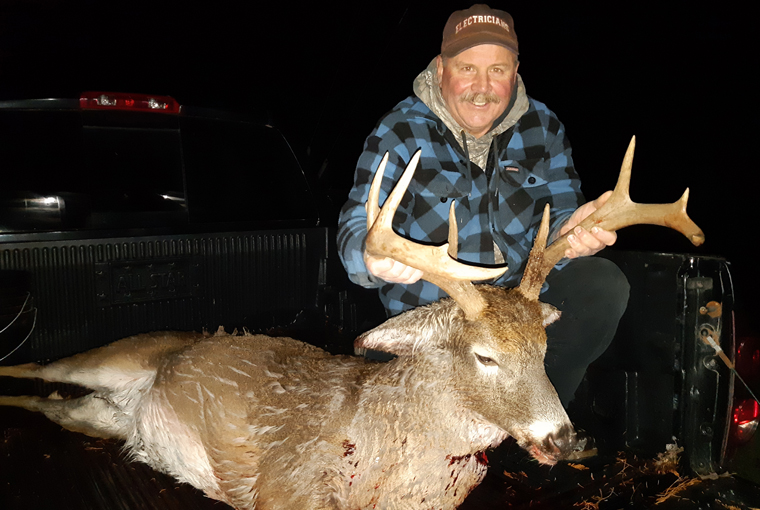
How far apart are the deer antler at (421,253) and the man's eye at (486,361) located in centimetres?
16

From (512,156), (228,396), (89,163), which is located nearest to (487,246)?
(512,156)

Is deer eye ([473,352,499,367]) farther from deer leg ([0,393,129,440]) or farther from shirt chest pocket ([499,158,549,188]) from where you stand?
deer leg ([0,393,129,440])

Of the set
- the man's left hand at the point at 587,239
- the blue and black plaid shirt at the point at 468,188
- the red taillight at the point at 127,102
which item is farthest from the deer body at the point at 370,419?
the red taillight at the point at 127,102

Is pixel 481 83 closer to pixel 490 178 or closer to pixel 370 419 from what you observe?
pixel 490 178

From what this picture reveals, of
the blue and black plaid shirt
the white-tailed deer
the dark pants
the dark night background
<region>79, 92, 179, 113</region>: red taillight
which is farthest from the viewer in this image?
the dark night background

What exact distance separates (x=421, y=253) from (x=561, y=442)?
0.82 m

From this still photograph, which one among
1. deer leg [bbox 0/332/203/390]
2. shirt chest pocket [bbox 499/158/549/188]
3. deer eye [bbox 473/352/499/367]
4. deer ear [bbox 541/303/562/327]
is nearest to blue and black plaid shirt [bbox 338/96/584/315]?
shirt chest pocket [bbox 499/158/549/188]

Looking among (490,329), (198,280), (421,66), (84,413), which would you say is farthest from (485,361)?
(421,66)

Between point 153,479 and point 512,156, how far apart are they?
252 cm

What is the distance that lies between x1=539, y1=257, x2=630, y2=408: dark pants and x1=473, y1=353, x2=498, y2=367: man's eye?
816 millimetres

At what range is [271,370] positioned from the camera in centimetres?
245

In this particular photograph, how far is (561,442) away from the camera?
1.83 metres

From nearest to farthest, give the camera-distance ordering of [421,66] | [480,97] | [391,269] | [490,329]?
[490,329], [391,269], [480,97], [421,66]

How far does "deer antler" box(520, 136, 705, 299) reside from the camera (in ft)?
6.93
